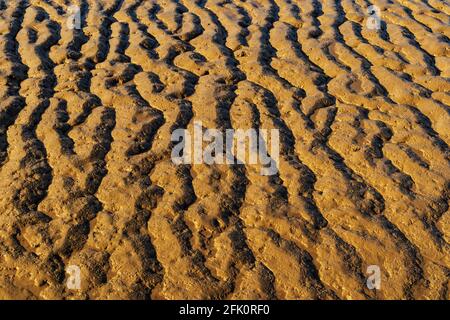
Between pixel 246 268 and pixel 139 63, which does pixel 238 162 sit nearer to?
pixel 246 268

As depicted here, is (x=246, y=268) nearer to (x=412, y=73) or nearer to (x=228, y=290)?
(x=228, y=290)

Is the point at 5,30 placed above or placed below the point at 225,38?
below

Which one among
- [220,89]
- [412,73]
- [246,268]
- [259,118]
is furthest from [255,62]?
[246,268]

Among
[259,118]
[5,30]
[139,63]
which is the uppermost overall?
[259,118]

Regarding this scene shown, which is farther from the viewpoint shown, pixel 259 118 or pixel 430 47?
pixel 430 47
